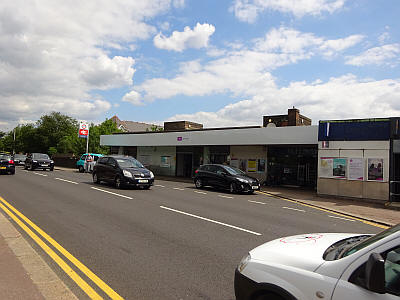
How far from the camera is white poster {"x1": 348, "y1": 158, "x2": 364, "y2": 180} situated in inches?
618

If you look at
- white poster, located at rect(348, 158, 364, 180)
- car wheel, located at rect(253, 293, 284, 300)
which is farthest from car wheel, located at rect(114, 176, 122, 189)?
car wheel, located at rect(253, 293, 284, 300)

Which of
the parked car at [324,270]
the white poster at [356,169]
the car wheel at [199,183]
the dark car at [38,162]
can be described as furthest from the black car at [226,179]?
the dark car at [38,162]

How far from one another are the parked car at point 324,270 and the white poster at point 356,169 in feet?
46.7

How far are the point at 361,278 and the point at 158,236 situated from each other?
495 cm

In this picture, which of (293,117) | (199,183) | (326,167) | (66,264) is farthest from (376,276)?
(293,117)

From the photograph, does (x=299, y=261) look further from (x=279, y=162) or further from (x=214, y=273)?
(x=279, y=162)

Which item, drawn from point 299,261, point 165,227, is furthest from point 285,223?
point 299,261

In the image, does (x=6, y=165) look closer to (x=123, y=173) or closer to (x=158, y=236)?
(x=123, y=173)

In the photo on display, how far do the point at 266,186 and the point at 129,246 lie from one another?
17.0 m

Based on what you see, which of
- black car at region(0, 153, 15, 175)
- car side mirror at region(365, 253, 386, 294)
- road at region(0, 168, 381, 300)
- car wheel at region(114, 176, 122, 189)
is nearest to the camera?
car side mirror at region(365, 253, 386, 294)

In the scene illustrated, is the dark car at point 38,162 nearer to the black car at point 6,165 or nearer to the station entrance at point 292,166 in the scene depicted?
the black car at point 6,165

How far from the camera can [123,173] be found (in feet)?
50.4

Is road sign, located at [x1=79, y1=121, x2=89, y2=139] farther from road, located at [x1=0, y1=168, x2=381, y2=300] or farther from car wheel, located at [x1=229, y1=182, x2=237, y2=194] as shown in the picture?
road, located at [x1=0, y1=168, x2=381, y2=300]

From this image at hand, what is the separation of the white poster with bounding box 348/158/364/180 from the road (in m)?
6.67
